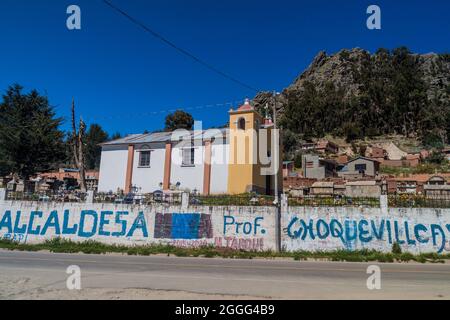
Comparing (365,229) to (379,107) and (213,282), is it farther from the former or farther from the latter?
(379,107)

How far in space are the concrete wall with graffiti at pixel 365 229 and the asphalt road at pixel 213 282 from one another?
390cm

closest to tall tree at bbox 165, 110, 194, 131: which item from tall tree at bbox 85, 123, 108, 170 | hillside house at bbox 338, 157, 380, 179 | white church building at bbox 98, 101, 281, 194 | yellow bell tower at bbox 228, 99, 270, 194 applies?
tall tree at bbox 85, 123, 108, 170

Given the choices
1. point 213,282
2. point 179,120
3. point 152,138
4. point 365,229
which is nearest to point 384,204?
point 365,229

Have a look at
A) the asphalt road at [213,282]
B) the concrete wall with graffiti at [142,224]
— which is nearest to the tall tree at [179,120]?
the concrete wall with graffiti at [142,224]

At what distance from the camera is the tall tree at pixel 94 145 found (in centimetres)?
9100

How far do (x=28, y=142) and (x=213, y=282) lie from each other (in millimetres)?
31116

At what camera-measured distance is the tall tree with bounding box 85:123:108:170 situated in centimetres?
9100

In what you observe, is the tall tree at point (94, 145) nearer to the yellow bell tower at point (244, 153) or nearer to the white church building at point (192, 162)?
the white church building at point (192, 162)

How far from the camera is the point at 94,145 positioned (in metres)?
91.2

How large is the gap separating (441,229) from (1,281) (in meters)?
17.0

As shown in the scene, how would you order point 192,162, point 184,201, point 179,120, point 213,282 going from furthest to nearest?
point 179,120
point 192,162
point 184,201
point 213,282

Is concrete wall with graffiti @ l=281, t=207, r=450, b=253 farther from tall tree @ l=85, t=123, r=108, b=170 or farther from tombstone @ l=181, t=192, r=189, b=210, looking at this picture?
tall tree @ l=85, t=123, r=108, b=170

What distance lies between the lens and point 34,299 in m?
7.02

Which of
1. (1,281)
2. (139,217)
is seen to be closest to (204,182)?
(139,217)
